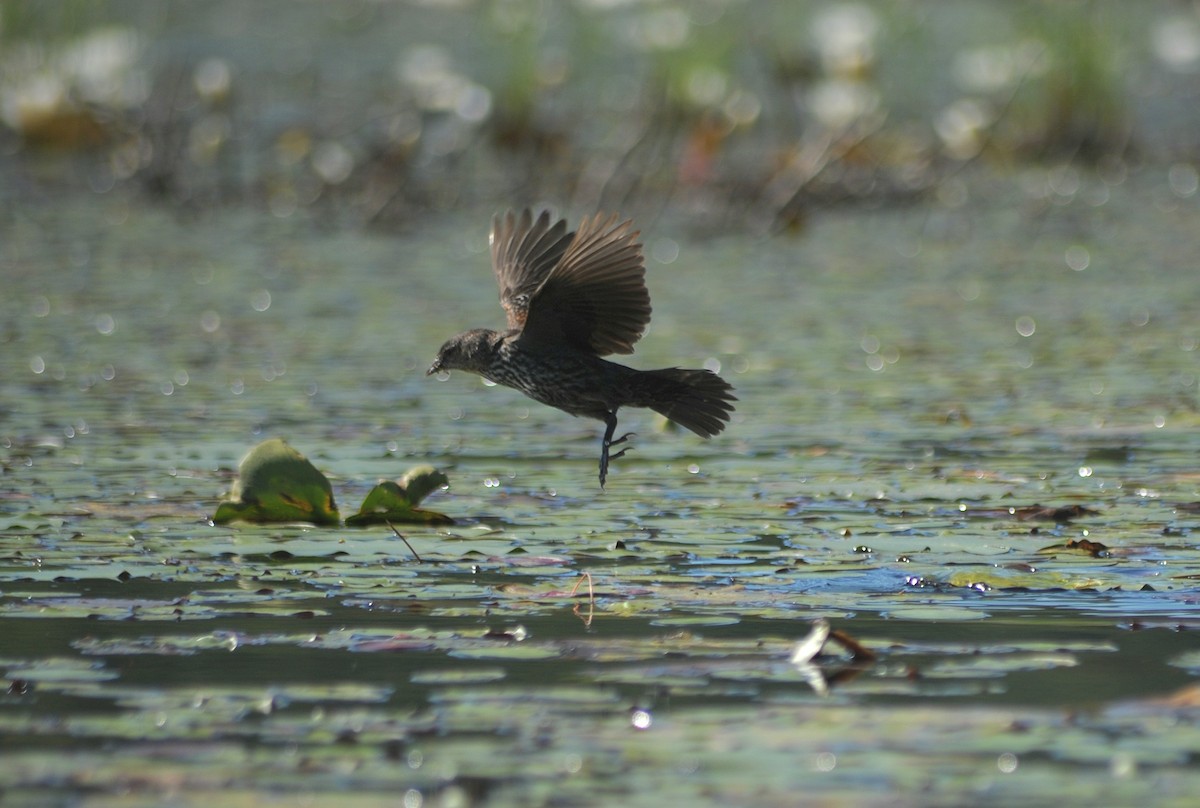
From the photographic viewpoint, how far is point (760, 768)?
11.4 ft

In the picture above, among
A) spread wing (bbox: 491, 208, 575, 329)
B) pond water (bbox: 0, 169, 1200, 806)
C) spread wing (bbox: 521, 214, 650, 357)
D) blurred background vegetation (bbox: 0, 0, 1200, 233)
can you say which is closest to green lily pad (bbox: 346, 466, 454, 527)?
pond water (bbox: 0, 169, 1200, 806)

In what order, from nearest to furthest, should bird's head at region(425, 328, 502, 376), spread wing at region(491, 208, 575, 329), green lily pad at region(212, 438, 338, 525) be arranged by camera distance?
green lily pad at region(212, 438, 338, 525), bird's head at region(425, 328, 502, 376), spread wing at region(491, 208, 575, 329)

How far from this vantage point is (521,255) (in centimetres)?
670

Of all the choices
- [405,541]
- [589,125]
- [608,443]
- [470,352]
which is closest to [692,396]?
[608,443]

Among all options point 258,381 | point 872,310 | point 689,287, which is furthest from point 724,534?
point 689,287

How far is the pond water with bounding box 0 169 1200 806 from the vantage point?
141 inches

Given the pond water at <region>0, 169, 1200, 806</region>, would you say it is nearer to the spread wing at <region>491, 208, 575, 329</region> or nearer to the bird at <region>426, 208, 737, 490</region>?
the bird at <region>426, 208, 737, 490</region>

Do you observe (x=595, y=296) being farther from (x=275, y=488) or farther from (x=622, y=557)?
(x=275, y=488)

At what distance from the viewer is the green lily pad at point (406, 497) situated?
590cm

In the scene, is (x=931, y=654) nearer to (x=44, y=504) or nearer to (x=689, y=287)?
(x=44, y=504)

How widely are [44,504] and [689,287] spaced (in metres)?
5.78

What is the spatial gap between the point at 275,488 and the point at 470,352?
812 mm

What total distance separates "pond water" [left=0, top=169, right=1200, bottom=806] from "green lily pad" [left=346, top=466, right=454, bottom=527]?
0.20 ft

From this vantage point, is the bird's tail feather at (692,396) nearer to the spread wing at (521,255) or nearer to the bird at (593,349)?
the bird at (593,349)
